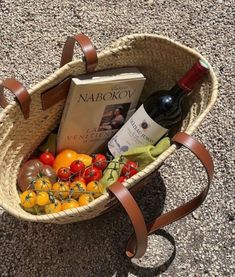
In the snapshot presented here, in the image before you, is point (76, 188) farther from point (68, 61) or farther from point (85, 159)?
point (68, 61)

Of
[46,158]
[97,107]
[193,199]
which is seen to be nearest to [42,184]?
[46,158]

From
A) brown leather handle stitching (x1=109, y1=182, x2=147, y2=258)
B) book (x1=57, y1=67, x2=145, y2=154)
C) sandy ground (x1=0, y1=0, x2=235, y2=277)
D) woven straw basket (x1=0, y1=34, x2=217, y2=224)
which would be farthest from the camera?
sandy ground (x1=0, y1=0, x2=235, y2=277)

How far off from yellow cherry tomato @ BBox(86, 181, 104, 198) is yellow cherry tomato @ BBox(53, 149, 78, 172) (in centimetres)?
12

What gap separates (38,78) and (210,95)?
0.65 meters

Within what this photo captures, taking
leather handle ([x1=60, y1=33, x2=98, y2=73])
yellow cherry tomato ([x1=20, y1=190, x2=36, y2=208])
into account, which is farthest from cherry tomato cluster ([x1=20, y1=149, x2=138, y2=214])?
leather handle ([x1=60, y1=33, x2=98, y2=73])

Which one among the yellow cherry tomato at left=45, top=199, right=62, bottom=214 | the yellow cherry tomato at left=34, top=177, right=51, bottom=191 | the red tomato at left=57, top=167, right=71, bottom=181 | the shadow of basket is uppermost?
the yellow cherry tomato at left=34, top=177, right=51, bottom=191

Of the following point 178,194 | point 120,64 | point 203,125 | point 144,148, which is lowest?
point 178,194

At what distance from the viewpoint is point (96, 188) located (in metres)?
1.28

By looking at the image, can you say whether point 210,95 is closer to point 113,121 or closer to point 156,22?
point 113,121

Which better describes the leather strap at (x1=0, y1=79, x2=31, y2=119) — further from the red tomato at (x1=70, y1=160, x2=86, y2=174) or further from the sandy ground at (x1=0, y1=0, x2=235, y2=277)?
the sandy ground at (x1=0, y1=0, x2=235, y2=277)

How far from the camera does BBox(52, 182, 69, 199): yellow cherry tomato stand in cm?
126

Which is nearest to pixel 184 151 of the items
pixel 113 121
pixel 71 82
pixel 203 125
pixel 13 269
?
pixel 203 125

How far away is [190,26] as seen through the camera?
1.79m

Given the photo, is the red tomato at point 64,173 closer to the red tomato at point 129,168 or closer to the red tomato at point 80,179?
the red tomato at point 80,179
